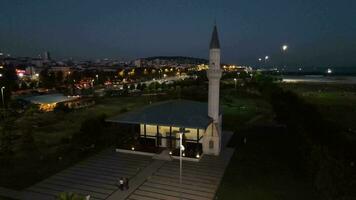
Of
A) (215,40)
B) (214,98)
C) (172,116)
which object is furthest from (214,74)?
(172,116)

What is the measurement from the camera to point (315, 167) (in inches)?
711

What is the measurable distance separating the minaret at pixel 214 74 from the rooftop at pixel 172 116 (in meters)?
0.86

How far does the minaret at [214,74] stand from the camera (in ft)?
82.1

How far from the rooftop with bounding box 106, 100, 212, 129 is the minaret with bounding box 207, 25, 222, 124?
0.86 m

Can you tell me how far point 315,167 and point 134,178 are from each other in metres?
12.5

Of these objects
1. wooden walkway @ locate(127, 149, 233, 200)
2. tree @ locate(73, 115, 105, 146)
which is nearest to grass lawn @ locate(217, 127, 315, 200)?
wooden walkway @ locate(127, 149, 233, 200)

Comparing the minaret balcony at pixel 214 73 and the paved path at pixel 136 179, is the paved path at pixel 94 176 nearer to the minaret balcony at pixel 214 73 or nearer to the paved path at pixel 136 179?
the paved path at pixel 136 179

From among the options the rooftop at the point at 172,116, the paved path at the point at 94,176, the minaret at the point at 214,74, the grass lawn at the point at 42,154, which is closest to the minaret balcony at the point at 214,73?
the minaret at the point at 214,74

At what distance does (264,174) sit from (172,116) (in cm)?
934

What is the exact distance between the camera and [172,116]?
25.3 meters

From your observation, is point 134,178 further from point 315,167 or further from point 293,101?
point 293,101

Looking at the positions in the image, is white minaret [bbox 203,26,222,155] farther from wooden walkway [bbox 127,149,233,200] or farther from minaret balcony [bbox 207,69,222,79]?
wooden walkway [bbox 127,149,233,200]

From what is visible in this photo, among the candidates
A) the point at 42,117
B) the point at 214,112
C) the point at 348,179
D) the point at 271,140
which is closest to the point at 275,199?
the point at 348,179

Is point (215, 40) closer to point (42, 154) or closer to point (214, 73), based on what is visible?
point (214, 73)
